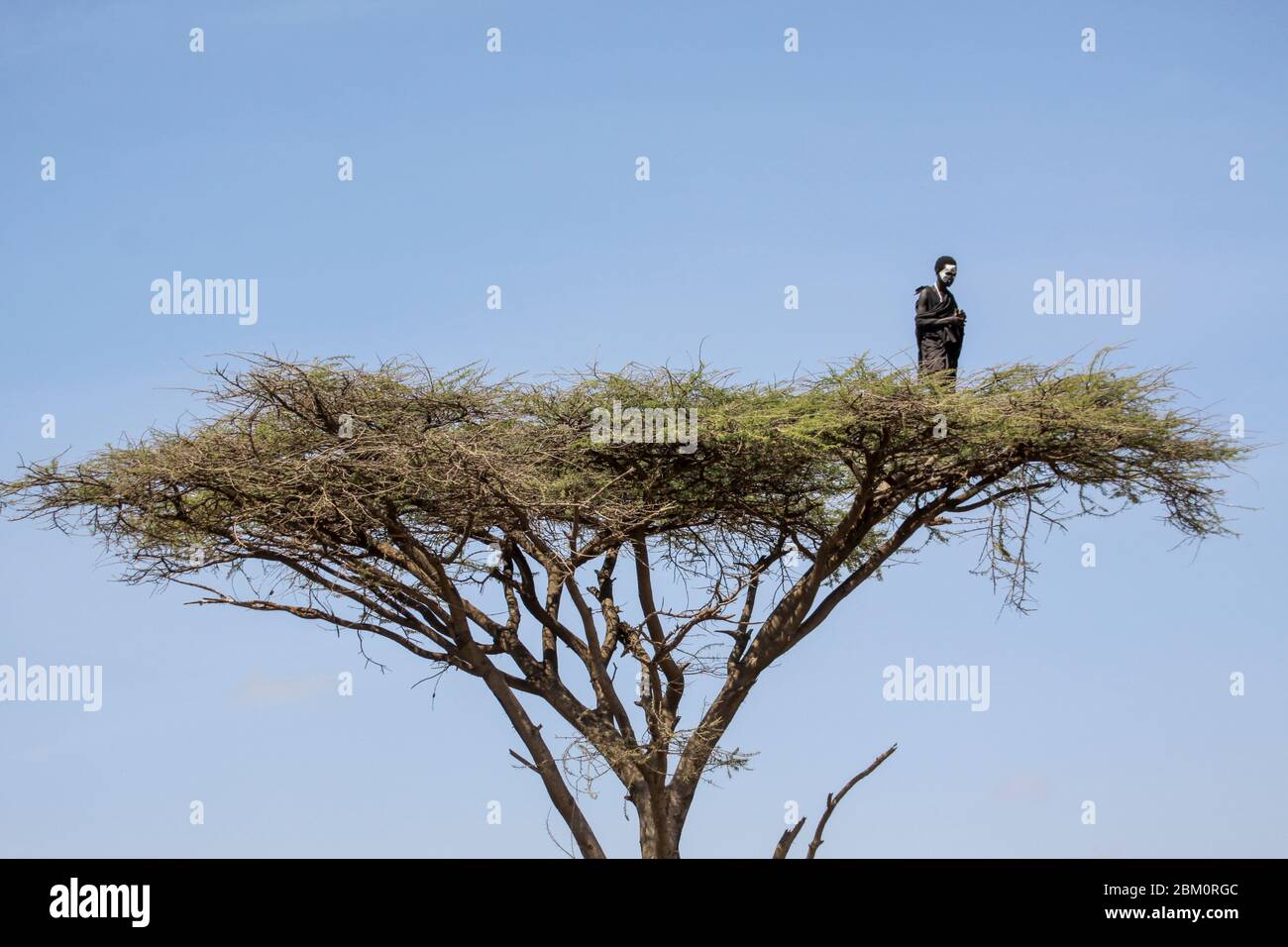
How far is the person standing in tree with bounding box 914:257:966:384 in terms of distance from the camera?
A: 23641mm

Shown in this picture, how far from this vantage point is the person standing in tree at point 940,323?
23641mm

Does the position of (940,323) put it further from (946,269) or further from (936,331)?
(946,269)

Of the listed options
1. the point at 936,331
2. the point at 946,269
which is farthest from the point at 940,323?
the point at 946,269

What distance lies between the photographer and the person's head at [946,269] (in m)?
23.9

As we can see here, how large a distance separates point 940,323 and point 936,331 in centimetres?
13

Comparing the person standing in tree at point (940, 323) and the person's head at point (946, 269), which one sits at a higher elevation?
the person's head at point (946, 269)

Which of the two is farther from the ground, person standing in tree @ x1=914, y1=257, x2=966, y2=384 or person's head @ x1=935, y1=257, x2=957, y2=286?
person's head @ x1=935, y1=257, x2=957, y2=286

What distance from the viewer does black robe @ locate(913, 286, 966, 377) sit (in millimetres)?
23641
